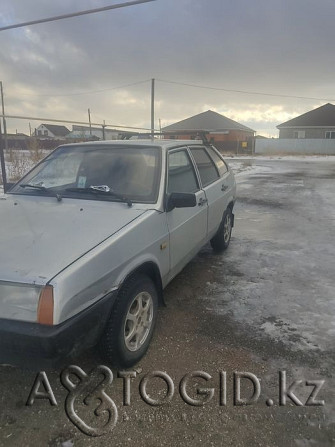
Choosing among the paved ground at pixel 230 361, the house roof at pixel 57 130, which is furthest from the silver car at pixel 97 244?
the house roof at pixel 57 130

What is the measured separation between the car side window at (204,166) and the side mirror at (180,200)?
1.25 metres

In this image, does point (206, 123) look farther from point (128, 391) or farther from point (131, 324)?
point (128, 391)

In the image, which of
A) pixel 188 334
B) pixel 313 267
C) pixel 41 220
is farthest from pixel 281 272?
pixel 41 220

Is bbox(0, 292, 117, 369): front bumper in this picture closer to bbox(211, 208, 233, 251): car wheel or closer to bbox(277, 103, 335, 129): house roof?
bbox(211, 208, 233, 251): car wheel

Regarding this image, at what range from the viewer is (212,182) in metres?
4.72

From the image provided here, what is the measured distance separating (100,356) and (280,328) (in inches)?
66.5

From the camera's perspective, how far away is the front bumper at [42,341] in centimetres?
203

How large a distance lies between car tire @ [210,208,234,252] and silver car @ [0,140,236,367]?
794 millimetres

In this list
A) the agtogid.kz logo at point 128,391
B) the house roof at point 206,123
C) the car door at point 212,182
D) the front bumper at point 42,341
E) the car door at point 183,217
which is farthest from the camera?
the house roof at point 206,123

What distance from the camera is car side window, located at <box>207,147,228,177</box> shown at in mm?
5160

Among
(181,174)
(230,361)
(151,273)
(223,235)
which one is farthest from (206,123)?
(230,361)

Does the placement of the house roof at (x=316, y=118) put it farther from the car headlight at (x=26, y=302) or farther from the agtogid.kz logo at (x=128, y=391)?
the car headlight at (x=26, y=302)

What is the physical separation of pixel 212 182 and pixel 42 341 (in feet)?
→ 10.6

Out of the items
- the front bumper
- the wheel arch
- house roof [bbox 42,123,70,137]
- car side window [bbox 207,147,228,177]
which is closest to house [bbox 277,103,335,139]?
house roof [bbox 42,123,70,137]
